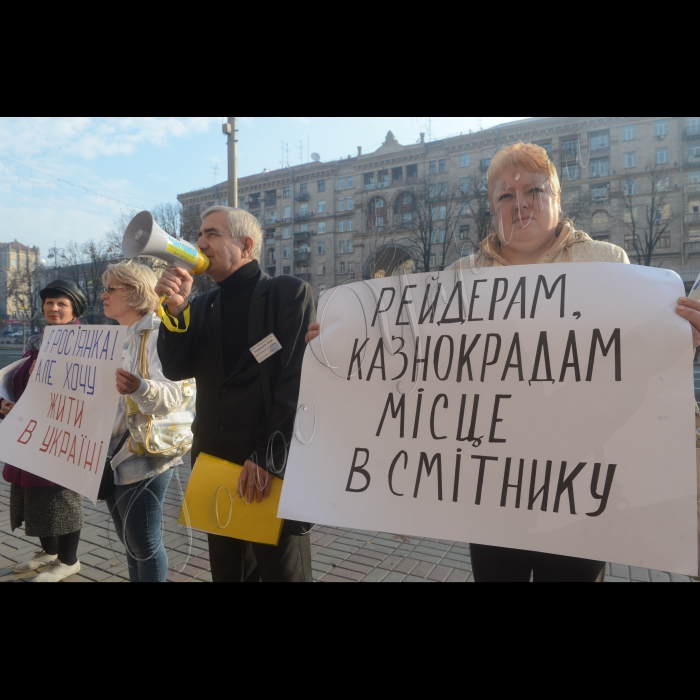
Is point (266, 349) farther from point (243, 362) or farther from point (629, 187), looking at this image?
point (629, 187)

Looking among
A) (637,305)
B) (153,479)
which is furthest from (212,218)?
(637,305)

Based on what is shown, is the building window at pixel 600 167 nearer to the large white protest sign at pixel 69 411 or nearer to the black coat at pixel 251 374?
the black coat at pixel 251 374

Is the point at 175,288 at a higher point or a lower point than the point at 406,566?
higher

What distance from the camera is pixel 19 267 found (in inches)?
1131

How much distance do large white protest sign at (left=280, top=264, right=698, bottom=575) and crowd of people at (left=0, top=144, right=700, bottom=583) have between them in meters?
0.11

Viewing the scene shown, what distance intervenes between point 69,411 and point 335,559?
1968 mm

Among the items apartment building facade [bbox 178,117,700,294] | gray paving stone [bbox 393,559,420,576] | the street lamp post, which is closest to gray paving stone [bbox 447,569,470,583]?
gray paving stone [bbox 393,559,420,576]

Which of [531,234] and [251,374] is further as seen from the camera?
[251,374]

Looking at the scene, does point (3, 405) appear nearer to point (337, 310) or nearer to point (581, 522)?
point (337, 310)

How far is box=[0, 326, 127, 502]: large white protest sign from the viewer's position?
207 cm

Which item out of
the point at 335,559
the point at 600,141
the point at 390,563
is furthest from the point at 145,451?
the point at 600,141

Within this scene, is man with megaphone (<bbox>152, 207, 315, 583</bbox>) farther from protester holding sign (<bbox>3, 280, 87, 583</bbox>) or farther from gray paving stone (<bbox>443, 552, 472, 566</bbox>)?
gray paving stone (<bbox>443, 552, 472, 566</bbox>)

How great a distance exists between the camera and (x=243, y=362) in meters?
1.86

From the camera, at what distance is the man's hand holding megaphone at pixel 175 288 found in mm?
1729
